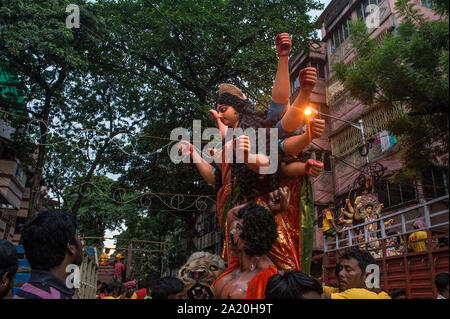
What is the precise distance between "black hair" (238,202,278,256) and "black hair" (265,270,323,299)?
1.18 feet

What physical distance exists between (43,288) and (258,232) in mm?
1079

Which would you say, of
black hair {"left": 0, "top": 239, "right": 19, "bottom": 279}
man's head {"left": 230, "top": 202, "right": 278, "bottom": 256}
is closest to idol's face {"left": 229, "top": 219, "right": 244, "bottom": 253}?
man's head {"left": 230, "top": 202, "right": 278, "bottom": 256}

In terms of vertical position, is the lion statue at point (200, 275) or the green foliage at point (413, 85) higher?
the green foliage at point (413, 85)

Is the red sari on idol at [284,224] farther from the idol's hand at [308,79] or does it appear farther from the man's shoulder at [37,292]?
the man's shoulder at [37,292]

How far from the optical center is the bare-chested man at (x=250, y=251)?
1.88m

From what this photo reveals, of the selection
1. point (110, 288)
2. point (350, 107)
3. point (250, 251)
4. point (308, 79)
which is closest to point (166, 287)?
point (250, 251)

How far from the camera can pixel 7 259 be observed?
2.17 meters

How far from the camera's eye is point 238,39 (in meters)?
10.7

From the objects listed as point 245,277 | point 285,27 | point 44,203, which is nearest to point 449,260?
point 245,277

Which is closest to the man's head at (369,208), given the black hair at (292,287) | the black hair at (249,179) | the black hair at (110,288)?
the black hair at (249,179)

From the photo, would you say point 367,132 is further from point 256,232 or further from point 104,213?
point 104,213

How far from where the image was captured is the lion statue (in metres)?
2.26

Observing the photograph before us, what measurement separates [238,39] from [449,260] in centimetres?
1026

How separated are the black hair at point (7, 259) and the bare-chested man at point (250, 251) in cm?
Result: 127
